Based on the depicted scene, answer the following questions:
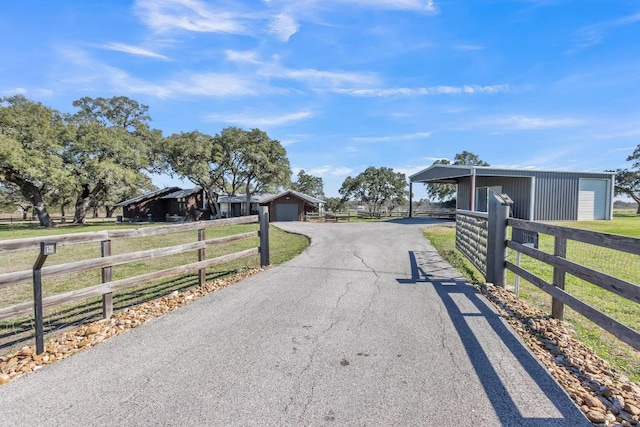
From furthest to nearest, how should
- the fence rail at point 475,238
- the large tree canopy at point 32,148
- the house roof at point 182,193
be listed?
the house roof at point 182,193 → the large tree canopy at point 32,148 → the fence rail at point 475,238

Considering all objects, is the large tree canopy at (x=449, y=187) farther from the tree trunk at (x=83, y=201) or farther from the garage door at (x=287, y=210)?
the tree trunk at (x=83, y=201)

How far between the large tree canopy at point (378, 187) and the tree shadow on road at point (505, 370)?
40.8m

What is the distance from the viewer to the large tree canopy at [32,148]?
24859mm

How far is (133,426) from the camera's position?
2.02 m

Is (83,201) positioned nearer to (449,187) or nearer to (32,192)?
(32,192)

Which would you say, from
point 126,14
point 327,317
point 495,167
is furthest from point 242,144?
point 327,317

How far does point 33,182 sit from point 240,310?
1280 inches

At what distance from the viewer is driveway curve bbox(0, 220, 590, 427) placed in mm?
2123

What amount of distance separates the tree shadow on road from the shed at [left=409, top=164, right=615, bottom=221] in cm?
1727

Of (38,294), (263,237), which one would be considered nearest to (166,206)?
(263,237)

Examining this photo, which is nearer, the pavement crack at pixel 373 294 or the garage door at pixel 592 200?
the pavement crack at pixel 373 294

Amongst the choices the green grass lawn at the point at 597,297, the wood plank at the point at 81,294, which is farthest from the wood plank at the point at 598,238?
the wood plank at the point at 81,294

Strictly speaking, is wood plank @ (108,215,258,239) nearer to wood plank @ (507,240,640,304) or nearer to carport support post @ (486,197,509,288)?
carport support post @ (486,197,509,288)

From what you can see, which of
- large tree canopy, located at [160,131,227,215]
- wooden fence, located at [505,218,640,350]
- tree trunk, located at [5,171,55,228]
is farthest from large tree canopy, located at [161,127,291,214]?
wooden fence, located at [505,218,640,350]
